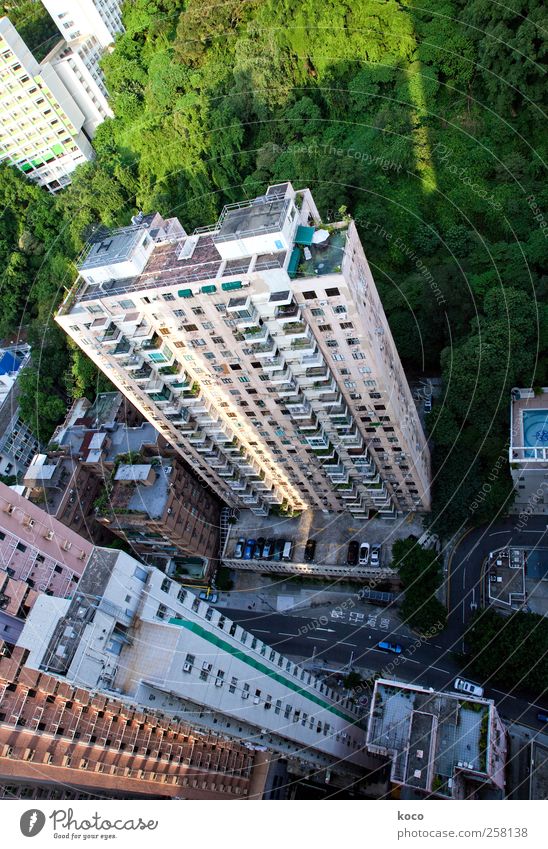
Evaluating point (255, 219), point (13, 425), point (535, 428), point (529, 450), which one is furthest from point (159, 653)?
point (13, 425)

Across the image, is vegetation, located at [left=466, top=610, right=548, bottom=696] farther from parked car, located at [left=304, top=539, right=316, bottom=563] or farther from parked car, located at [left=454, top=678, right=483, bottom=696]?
parked car, located at [left=304, top=539, right=316, bottom=563]

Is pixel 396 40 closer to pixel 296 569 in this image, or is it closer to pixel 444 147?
pixel 444 147

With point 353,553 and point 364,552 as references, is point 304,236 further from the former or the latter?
point 353,553

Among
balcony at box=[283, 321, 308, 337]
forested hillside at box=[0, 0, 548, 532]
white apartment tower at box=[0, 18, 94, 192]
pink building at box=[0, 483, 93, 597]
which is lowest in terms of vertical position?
pink building at box=[0, 483, 93, 597]

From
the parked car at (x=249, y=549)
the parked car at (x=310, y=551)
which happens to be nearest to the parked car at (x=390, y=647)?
the parked car at (x=310, y=551)

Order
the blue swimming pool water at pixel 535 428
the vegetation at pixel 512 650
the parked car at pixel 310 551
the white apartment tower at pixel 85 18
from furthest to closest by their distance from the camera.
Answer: the white apartment tower at pixel 85 18, the parked car at pixel 310 551, the blue swimming pool water at pixel 535 428, the vegetation at pixel 512 650

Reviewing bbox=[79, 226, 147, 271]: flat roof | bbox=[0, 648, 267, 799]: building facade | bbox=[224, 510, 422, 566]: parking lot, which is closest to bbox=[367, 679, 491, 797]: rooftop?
bbox=[0, 648, 267, 799]: building facade

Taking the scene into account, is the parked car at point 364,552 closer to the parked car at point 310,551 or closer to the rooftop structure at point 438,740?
the parked car at point 310,551
